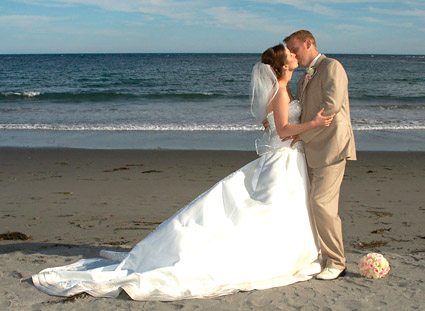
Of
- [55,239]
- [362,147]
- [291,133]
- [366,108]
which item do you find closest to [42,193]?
[55,239]

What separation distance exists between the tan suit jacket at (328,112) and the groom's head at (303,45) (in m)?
0.09

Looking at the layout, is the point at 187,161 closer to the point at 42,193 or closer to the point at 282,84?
the point at 42,193

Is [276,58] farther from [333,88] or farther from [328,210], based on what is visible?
[328,210]

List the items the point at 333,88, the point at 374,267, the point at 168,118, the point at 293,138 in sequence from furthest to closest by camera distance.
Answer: the point at 168,118
the point at 293,138
the point at 374,267
the point at 333,88

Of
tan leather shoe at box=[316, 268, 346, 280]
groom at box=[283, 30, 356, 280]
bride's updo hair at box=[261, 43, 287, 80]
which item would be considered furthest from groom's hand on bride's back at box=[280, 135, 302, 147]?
tan leather shoe at box=[316, 268, 346, 280]

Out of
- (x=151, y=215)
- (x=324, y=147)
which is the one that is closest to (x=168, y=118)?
(x=151, y=215)

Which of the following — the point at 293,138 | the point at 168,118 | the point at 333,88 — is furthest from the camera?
the point at 168,118

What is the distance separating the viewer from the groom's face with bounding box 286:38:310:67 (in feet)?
12.4

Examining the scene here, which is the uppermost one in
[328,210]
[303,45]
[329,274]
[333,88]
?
[303,45]

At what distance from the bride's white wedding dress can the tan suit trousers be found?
0.09 m

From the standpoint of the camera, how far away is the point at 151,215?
18.8 feet

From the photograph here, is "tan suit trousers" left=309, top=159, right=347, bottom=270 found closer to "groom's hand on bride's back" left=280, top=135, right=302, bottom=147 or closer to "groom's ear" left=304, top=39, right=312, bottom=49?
"groom's hand on bride's back" left=280, top=135, right=302, bottom=147

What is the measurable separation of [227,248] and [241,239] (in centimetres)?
13

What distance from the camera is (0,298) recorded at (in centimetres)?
349
